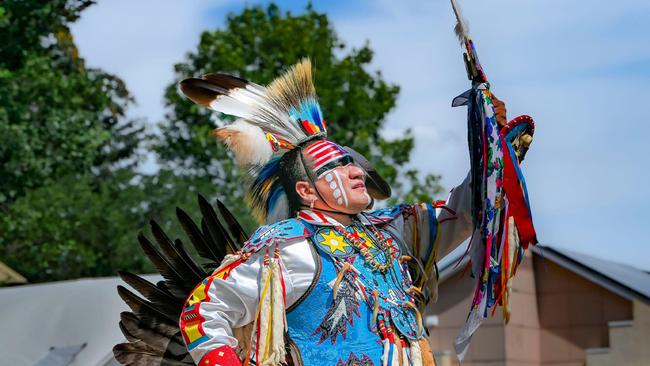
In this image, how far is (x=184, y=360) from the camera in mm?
4848

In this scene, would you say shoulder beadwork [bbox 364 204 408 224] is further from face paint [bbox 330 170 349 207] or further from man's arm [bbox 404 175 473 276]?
face paint [bbox 330 170 349 207]

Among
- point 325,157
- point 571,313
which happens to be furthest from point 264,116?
point 571,313

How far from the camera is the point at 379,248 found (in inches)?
164

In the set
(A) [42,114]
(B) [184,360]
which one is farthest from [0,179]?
(B) [184,360]

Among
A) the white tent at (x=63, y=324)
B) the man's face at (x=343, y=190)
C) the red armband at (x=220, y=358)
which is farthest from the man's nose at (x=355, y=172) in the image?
the white tent at (x=63, y=324)

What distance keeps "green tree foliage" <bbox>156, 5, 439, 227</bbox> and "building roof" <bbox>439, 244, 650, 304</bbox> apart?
35.3 feet

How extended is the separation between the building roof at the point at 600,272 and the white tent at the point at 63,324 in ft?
8.45

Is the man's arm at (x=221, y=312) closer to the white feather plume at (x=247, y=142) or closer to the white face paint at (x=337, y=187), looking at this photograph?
the white face paint at (x=337, y=187)

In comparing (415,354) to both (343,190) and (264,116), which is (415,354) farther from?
(264,116)

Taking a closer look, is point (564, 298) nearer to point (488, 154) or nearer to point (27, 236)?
point (488, 154)

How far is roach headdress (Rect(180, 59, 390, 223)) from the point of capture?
437cm

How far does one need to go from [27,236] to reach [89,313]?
43.7ft

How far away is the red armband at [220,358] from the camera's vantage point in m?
3.89

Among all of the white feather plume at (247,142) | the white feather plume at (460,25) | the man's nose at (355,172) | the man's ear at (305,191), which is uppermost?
the white feather plume at (460,25)
